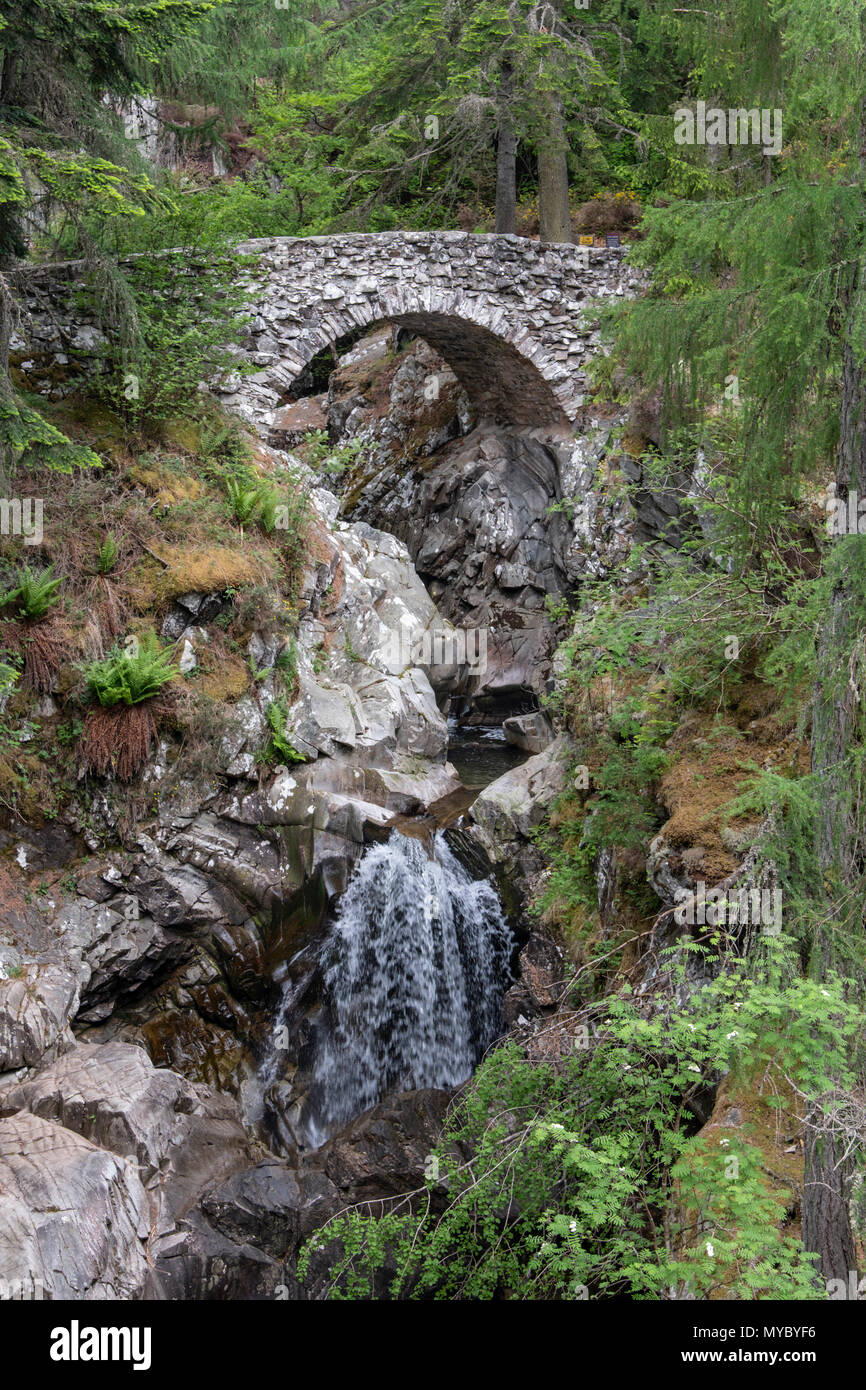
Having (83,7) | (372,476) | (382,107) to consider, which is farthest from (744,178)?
(372,476)

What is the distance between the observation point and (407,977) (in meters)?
9.98

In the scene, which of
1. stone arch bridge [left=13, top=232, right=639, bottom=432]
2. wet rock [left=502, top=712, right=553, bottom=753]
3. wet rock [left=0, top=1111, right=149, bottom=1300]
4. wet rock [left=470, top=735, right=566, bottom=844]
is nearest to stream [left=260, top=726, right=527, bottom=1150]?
wet rock [left=470, top=735, right=566, bottom=844]

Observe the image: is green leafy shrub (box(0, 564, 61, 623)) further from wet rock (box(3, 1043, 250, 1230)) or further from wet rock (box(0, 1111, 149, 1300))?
wet rock (box(0, 1111, 149, 1300))

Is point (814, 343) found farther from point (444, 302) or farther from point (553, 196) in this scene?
point (553, 196)

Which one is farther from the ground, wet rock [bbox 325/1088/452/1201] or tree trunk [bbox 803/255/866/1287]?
tree trunk [bbox 803/255/866/1287]

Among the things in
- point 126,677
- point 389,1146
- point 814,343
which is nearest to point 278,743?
point 126,677

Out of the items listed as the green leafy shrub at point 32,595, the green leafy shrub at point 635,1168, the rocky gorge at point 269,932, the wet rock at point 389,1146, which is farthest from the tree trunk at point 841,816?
the green leafy shrub at point 32,595

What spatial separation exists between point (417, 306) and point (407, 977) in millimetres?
9961

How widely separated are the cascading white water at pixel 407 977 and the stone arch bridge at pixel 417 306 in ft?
22.5

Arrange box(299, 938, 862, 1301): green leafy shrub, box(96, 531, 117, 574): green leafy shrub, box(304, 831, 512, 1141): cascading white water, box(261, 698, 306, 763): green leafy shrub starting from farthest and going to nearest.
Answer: box(261, 698, 306, 763): green leafy shrub, box(96, 531, 117, 574): green leafy shrub, box(304, 831, 512, 1141): cascading white water, box(299, 938, 862, 1301): green leafy shrub

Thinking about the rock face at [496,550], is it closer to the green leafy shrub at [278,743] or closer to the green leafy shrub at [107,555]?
the green leafy shrub at [278,743]

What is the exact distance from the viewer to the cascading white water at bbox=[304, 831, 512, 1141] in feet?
31.4

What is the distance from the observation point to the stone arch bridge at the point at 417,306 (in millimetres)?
11438

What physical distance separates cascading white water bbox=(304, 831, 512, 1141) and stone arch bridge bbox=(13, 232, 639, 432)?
22.5ft
